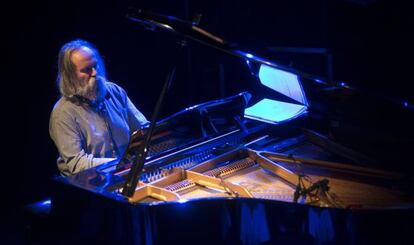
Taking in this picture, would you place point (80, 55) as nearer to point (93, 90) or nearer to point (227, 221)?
point (93, 90)

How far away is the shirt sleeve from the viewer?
3570mm

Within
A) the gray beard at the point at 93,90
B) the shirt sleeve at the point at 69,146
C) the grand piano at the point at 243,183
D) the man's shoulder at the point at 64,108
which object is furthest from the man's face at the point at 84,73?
the grand piano at the point at 243,183

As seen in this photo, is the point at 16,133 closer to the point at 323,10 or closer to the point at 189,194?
the point at 189,194

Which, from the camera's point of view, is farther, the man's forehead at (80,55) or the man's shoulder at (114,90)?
the man's shoulder at (114,90)

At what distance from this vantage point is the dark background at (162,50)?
4.73m

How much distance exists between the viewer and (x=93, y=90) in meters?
3.83

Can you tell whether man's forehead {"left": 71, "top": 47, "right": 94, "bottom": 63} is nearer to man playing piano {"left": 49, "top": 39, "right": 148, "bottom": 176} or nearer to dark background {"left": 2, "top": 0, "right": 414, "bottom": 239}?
man playing piano {"left": 49, "top": 39, "right": 148, "bottom": 176}

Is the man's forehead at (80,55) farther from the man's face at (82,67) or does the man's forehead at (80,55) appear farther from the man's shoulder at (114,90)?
the man's shoulder at (114,90)

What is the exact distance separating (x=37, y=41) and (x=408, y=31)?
353cm

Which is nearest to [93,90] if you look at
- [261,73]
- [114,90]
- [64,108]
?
[64,108]

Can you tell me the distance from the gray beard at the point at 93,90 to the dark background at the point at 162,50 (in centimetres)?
105

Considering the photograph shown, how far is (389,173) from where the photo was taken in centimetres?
321

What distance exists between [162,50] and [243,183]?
2851 mm

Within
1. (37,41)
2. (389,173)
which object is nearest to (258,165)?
(389,173)
